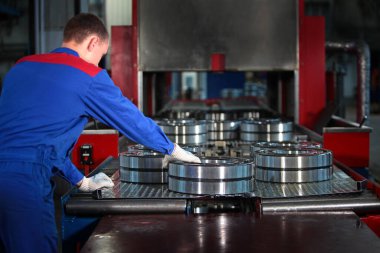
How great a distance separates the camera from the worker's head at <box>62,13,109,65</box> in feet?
7.64

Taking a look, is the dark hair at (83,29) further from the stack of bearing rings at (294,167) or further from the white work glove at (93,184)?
the stack of bearing rings at (294,167)

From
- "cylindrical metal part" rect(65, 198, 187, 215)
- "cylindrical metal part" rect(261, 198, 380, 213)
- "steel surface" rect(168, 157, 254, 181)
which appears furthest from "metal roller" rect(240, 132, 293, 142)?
"cylindrical metal part" rect(65, 198, 187, 215)

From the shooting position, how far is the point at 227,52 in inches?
178

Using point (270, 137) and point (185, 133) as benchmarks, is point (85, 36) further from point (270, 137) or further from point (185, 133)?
point (270, 137)

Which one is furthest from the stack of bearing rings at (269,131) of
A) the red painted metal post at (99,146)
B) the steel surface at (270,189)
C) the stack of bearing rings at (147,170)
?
the stack of bearing rings at (147,170)

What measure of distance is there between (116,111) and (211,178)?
0.44 metres

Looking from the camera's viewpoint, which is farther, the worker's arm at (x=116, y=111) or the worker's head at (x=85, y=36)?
the worker's head at (x=85, y=36)

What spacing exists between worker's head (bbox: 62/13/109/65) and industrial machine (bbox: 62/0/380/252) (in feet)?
1.73

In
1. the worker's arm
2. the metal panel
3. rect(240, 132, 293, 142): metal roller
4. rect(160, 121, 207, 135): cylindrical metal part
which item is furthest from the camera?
the metal panel

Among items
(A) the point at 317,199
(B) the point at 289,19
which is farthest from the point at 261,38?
(A) the point at 317,199

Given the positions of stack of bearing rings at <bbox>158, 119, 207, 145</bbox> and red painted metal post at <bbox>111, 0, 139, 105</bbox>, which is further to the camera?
red painted metal post at <bbox>111, 0, 139, 105</bbox>

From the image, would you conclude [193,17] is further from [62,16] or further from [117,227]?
[62,16]

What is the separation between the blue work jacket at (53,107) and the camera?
6.88 ft

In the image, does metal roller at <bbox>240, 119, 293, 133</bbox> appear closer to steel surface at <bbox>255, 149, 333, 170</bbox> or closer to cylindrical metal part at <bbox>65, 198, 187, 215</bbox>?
steel surface at <bbox>255, 149, 333, 170</bbox>
